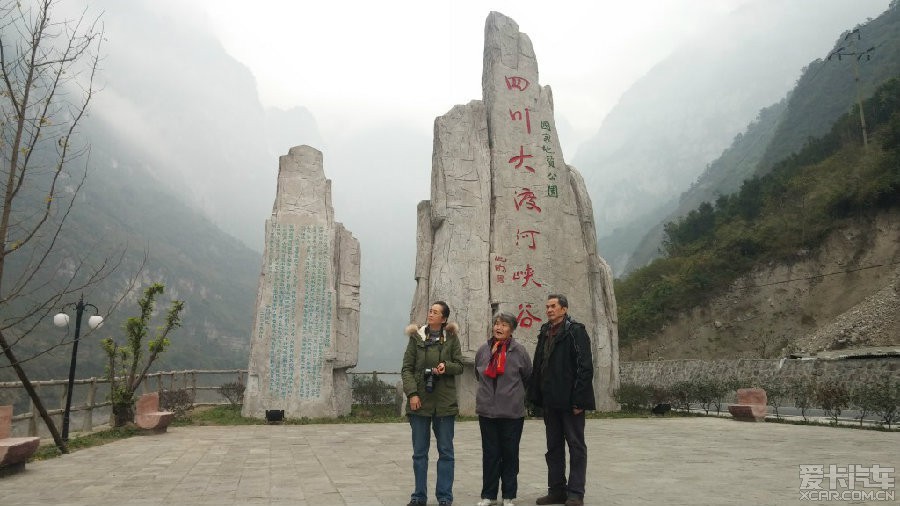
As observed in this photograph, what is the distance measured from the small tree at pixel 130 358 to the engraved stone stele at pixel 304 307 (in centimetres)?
160

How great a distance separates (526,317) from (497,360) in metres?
7.18

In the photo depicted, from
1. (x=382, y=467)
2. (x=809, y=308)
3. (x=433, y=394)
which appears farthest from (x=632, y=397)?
(x=809, y=308)

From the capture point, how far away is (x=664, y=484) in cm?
444

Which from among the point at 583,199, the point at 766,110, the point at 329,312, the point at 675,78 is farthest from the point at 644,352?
the point at 675,78

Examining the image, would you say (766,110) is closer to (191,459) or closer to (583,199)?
(583,199)

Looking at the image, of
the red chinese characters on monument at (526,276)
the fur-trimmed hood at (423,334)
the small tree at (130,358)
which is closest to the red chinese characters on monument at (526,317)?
the red chinese characters on monument at (526,276)

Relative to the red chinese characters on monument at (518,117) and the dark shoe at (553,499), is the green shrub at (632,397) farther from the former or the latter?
the dark shoe at (553,499)

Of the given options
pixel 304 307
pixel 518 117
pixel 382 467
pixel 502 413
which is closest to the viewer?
pixel 502 413

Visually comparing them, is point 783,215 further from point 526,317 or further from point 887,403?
point 526,317

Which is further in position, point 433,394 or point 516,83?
point 516,83

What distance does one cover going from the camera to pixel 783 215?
24641 mm

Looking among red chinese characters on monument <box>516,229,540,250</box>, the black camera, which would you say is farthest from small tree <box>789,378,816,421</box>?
the black camera

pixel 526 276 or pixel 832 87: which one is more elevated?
pixel 832 87

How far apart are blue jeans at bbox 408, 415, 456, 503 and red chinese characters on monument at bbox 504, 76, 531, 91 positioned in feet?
31.7
